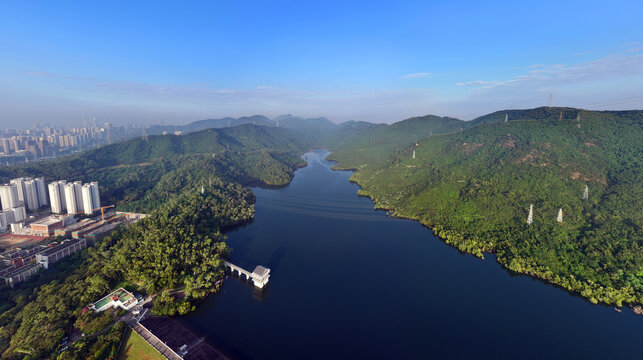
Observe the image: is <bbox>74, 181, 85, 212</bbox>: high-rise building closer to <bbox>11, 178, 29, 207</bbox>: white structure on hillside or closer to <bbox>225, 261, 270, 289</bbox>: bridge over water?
<bbox>11, 178, 29, 207</bbox>: white structure on hillside

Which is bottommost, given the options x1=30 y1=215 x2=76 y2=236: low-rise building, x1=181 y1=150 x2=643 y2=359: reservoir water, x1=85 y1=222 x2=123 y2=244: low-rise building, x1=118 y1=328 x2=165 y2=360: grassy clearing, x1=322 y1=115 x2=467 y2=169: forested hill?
x1=181 y1=150 x2=643 y2=359: reservoir water

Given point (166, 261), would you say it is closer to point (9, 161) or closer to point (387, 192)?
point (387, 192)

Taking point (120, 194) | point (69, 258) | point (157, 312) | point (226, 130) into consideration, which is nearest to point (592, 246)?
point (157, 312)

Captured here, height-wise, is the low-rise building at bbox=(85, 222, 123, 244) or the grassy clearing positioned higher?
the low-rise building at bbox=(85, 222, 123, 244)

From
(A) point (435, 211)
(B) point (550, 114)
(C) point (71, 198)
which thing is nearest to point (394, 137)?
(B) point (550, 114)

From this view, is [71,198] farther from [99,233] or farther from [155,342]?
[155,342]

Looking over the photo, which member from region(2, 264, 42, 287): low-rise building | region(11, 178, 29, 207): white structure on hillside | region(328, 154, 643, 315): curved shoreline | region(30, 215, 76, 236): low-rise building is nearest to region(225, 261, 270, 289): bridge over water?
region(2, 264, 42, 287): low-rise building
